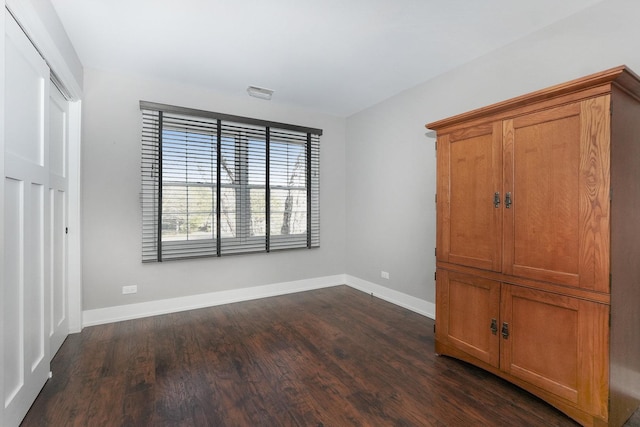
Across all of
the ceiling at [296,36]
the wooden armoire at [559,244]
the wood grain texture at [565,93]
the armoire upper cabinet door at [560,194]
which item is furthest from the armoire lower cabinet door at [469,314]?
the ceiling at [296,36]

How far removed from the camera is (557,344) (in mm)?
1748

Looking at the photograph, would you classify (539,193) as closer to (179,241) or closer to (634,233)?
(634,233)

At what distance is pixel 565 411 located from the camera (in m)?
1.71

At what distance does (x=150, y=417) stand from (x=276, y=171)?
305 cm

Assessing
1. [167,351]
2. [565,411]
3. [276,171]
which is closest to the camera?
[565,411]

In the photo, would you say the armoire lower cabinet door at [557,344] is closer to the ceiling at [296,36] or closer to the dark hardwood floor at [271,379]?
the dark hardwood floor at [271,379]

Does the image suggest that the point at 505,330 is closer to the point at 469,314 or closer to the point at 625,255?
the point at 469,314

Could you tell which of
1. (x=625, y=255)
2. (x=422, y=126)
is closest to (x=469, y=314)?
(x=625, y=255)

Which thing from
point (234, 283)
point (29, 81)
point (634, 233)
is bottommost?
point (234, 283)

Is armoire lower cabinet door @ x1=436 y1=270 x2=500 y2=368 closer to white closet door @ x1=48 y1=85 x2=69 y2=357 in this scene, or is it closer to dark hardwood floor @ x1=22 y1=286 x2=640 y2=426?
dark hardwood floor @ x1=22 y1=286 x2=640 y2=426

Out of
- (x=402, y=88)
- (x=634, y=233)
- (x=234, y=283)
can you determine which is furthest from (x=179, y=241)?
(x=634, y=233)

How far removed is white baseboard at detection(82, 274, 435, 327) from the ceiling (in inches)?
101

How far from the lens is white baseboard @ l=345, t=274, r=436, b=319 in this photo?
3.32 meters

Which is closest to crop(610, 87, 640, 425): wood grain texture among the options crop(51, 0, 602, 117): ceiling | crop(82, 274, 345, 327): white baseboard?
crop(51, 0, 602, 117): ceiling
